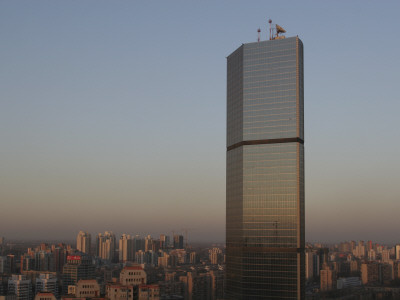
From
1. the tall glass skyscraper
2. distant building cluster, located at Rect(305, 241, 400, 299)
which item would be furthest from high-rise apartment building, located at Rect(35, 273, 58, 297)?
distant building cluster, located at Rect(305, 241, 400, 299)

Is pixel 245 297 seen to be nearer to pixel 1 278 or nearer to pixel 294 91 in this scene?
pixel 294 91

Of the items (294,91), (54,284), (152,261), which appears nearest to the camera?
(294,91)

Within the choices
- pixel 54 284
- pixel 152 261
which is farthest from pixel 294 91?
pixel 152 261

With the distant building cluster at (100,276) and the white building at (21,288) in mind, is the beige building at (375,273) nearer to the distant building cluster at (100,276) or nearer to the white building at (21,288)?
the distant building cluster at (100,276)

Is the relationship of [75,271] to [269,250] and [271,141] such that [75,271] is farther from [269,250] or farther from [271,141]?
[271,141]

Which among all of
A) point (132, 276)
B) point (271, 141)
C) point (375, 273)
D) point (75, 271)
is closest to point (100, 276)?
point (75, 271)

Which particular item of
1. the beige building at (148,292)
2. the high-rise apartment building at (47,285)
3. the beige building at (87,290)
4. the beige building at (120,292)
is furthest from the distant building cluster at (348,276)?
the beige building at (120,292)

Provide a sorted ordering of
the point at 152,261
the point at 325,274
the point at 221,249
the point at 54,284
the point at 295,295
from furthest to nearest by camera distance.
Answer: the point at 221,249 < the point at 152,261 < the point at 325,274 < the point at 54,284 < the point at 295,295
